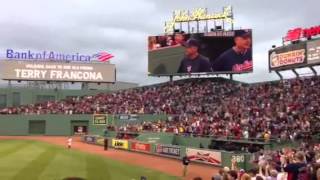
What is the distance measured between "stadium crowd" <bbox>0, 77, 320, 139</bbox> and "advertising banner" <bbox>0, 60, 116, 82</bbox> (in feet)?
12.5

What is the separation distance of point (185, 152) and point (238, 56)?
2918cm

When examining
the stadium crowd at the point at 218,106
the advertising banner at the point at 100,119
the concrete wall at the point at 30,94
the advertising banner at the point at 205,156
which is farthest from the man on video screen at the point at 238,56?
the advertising banner at the point at 205,156

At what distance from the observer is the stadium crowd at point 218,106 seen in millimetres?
39062

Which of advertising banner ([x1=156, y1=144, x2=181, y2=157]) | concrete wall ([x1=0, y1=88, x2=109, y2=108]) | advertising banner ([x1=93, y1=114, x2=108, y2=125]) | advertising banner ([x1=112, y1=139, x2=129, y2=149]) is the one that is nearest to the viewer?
advertising banner ([x1=156, y1=144, x2=181, y2=157])

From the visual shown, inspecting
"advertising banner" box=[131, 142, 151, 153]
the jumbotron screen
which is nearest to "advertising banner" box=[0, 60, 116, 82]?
the jumbotron screen

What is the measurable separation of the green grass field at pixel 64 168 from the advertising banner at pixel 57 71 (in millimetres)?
39070

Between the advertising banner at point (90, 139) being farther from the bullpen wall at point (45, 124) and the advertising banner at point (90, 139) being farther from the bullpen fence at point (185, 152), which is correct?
the bullpen wall at point (45, 124)

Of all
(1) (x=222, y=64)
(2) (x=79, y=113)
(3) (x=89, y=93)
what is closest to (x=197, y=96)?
(1) (x=222, y=64)

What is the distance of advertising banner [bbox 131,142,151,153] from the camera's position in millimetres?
44612

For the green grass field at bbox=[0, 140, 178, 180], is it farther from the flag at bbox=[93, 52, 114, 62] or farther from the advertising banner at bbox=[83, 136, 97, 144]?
the flag at bbox=[93, 52, 114, 62]

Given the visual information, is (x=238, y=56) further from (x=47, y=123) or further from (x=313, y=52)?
(x=47, y=123)

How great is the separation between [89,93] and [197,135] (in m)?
42.2

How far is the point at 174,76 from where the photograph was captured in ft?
233

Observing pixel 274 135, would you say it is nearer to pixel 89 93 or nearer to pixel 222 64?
pixel 222 64
